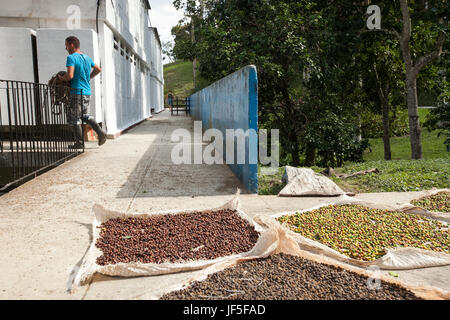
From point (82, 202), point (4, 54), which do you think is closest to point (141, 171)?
point (82, 202)

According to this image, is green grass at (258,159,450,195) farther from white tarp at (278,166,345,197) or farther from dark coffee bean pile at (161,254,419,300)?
dark coffee bean pile at (161,254,419,300)

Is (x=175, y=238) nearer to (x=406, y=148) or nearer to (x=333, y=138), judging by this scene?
(x=333, y=138)

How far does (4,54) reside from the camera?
33.5 ft

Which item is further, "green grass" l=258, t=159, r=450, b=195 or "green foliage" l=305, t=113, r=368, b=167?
"green foliage" l=305, t=113, r=368, b=167

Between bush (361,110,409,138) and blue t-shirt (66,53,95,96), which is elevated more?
blue t-shirt (66,53,95,96)

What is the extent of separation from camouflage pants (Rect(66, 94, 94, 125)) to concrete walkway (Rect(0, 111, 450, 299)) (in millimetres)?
805

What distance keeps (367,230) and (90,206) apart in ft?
10.4

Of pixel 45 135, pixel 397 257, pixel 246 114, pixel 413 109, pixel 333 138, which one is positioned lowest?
pixel 397 257

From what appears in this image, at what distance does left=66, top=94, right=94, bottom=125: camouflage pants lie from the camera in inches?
311

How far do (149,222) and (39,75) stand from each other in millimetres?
8068

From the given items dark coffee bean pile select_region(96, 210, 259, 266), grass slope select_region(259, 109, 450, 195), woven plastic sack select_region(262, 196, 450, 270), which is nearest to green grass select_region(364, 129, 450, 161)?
grass slope select_region(259, 109, 450, 195)

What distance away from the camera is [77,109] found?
8.10 metres

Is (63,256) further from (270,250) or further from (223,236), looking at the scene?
(270,250)

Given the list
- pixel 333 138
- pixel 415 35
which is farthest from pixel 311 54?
pixel 415 35
